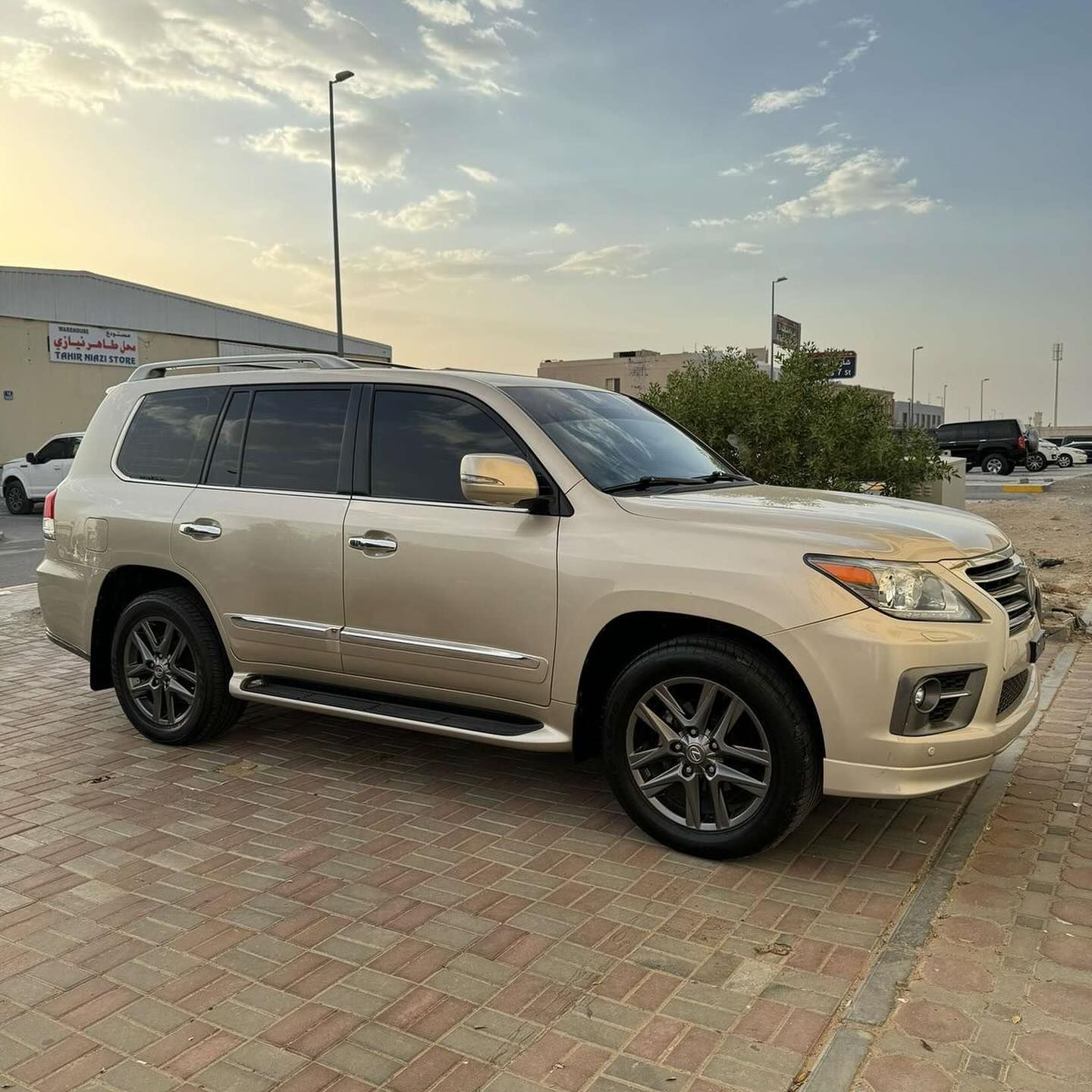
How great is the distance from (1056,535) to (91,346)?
30262 mm

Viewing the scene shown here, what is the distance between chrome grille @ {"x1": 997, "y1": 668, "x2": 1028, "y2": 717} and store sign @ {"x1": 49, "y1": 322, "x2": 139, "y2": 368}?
34.6 metres

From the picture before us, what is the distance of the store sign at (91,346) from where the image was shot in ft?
109

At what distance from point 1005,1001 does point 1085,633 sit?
5.60 m

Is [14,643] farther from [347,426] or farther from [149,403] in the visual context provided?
[347,426]

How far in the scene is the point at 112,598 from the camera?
5.70 metres

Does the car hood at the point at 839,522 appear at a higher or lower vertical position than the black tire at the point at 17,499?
higher

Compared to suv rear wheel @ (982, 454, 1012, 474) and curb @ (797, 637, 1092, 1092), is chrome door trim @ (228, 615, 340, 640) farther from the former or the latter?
suv rear wheel @ (982, 454, 1012, 474)

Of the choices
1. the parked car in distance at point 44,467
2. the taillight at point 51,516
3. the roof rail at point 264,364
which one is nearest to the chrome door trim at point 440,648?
the roof rail at point 264,364

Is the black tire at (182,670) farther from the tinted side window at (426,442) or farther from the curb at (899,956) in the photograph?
the curb at (899,956)

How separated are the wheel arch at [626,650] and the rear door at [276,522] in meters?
1.27

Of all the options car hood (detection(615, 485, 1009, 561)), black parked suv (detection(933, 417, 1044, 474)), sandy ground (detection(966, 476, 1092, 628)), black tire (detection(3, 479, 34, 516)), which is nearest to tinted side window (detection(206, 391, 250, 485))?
car hood (detection(615, 485, 1009, 561))

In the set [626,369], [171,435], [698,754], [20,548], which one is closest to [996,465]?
[20,548]

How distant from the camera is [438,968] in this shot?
126 inches

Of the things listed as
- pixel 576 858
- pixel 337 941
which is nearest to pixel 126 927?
pixel 337 941
